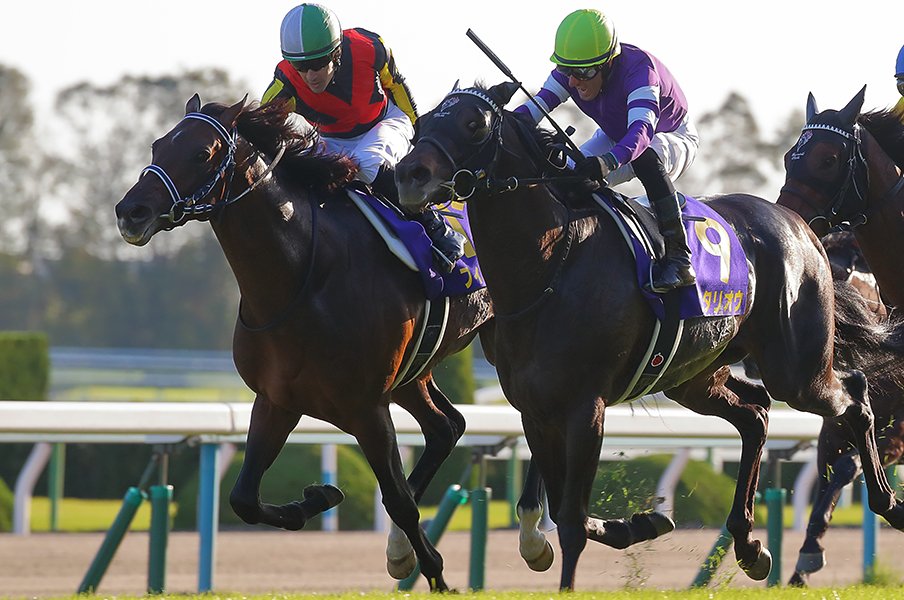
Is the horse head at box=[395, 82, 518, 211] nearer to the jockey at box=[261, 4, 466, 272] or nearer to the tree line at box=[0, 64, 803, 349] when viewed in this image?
the jockey at box=[261, 4, 466, 272]

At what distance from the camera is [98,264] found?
38.8 m

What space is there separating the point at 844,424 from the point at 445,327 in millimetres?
1538

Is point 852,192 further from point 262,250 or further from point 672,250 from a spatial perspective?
point 262,250

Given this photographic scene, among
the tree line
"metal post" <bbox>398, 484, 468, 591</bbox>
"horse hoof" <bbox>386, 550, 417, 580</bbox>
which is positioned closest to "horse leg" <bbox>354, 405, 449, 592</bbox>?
"horse hoof" <bbox>386, 550, 417, 580</bbox>

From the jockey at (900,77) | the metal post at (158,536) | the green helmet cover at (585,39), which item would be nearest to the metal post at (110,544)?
the metal post at (158,536)

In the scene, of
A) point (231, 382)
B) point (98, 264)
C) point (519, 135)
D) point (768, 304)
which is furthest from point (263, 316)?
point (98, 264)

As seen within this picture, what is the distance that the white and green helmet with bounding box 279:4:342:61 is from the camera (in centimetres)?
529

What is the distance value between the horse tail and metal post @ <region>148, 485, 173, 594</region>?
9.01 ft

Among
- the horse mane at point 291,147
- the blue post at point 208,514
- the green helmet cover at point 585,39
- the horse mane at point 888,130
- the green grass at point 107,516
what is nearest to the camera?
the green helmet cover at point 585,39

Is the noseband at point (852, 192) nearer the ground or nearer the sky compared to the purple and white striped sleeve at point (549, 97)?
nearer the ground

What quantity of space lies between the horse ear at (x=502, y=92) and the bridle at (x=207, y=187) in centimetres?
92

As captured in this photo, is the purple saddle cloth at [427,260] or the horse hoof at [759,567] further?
the horse hoof at [759,567]

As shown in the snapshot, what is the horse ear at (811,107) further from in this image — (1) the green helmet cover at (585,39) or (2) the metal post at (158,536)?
(2) the metal post at (158,536)

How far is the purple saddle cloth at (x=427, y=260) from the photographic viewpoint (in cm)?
534
